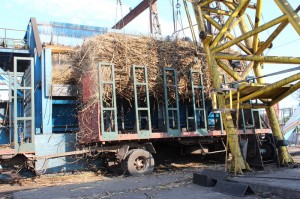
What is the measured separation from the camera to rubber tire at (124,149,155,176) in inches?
361

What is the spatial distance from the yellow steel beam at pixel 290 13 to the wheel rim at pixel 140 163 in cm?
526

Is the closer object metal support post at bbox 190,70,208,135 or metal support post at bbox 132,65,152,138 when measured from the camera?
metal support post at bbox 132,65,152,138

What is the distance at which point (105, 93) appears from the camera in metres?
9.31

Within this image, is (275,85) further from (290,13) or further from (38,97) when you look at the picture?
(38,97)

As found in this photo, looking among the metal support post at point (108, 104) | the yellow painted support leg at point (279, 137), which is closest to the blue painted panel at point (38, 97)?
the metal support post at point (108, 104)

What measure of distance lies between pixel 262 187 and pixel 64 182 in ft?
17.1

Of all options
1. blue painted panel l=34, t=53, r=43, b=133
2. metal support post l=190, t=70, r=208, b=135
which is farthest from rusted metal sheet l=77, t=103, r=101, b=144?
metal support post l=190, t=70, r=208, b=135

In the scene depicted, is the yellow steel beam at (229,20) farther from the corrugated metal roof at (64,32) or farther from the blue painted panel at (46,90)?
the corrugated metal roof at (64,32)

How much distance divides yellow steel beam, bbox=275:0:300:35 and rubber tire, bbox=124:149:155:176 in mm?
5107

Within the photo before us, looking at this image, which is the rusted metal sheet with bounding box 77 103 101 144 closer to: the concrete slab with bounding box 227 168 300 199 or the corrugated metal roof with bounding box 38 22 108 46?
the concrete slab with bounding box 227 168 300 199

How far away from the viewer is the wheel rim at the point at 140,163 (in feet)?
30.8

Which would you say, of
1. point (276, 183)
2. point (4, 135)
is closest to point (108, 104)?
point (4, 135)

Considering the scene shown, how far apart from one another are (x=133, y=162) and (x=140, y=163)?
315 millimetres

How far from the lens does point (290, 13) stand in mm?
6660
